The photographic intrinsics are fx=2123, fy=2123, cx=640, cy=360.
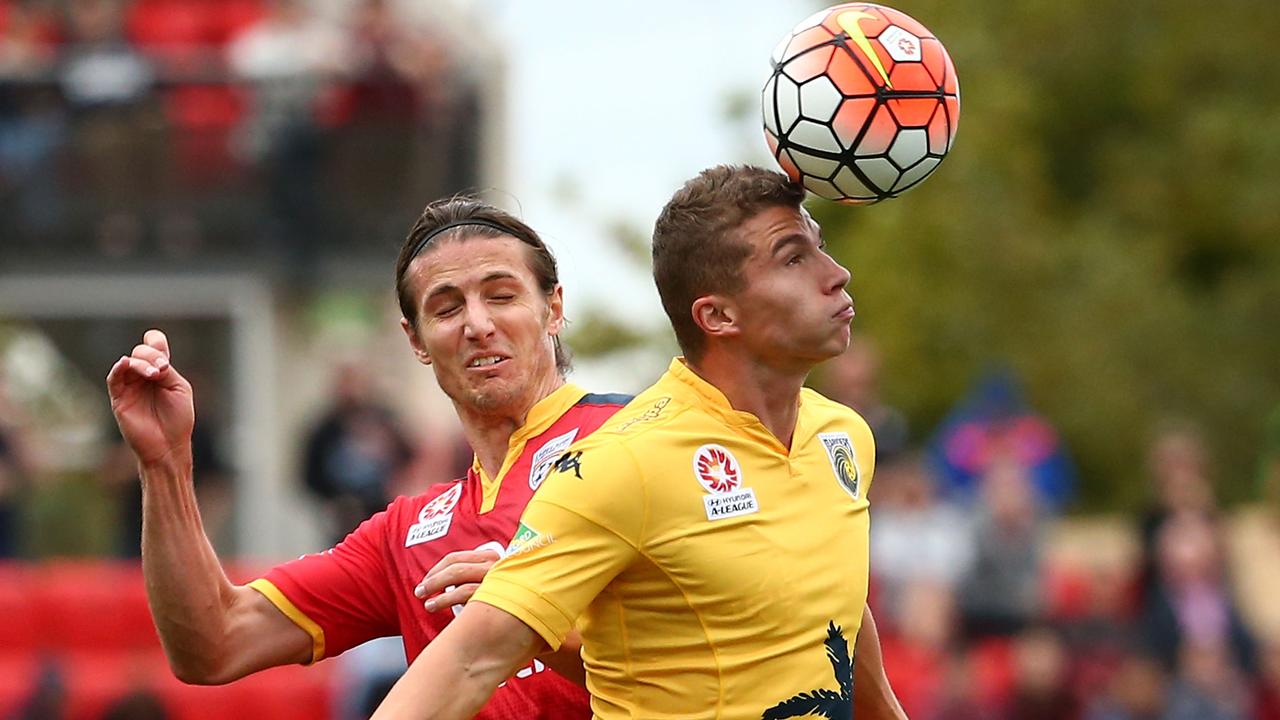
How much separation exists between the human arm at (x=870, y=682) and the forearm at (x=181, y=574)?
1563 mm

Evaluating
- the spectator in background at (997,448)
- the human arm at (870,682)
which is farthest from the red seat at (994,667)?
the human arm at (870,682)

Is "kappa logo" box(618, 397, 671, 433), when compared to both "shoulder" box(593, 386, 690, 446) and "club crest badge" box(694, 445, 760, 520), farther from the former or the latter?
"club crest badge" box(694, 445, 760, 520)

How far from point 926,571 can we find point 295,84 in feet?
21.7

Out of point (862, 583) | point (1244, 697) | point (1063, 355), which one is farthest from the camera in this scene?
point (1063, 355)

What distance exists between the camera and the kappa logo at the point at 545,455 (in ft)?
16.9

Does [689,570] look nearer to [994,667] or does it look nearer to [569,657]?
[569,657]

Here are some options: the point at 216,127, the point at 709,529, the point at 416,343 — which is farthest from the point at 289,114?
the point at 709,529

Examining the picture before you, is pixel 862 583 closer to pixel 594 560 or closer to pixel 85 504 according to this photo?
pixel 594 560

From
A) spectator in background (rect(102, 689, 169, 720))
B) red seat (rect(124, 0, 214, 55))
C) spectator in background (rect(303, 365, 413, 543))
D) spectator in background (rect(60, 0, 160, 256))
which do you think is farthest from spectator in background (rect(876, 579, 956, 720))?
red seat (rect(124, 0, 214, 55))

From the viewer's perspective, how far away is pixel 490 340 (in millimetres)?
5211

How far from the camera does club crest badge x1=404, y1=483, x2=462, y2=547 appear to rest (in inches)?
208

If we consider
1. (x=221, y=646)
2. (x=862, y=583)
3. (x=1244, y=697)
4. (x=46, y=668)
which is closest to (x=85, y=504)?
(x=46, y=668)

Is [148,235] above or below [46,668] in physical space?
above

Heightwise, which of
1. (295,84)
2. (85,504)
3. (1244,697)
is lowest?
(1244,697)
